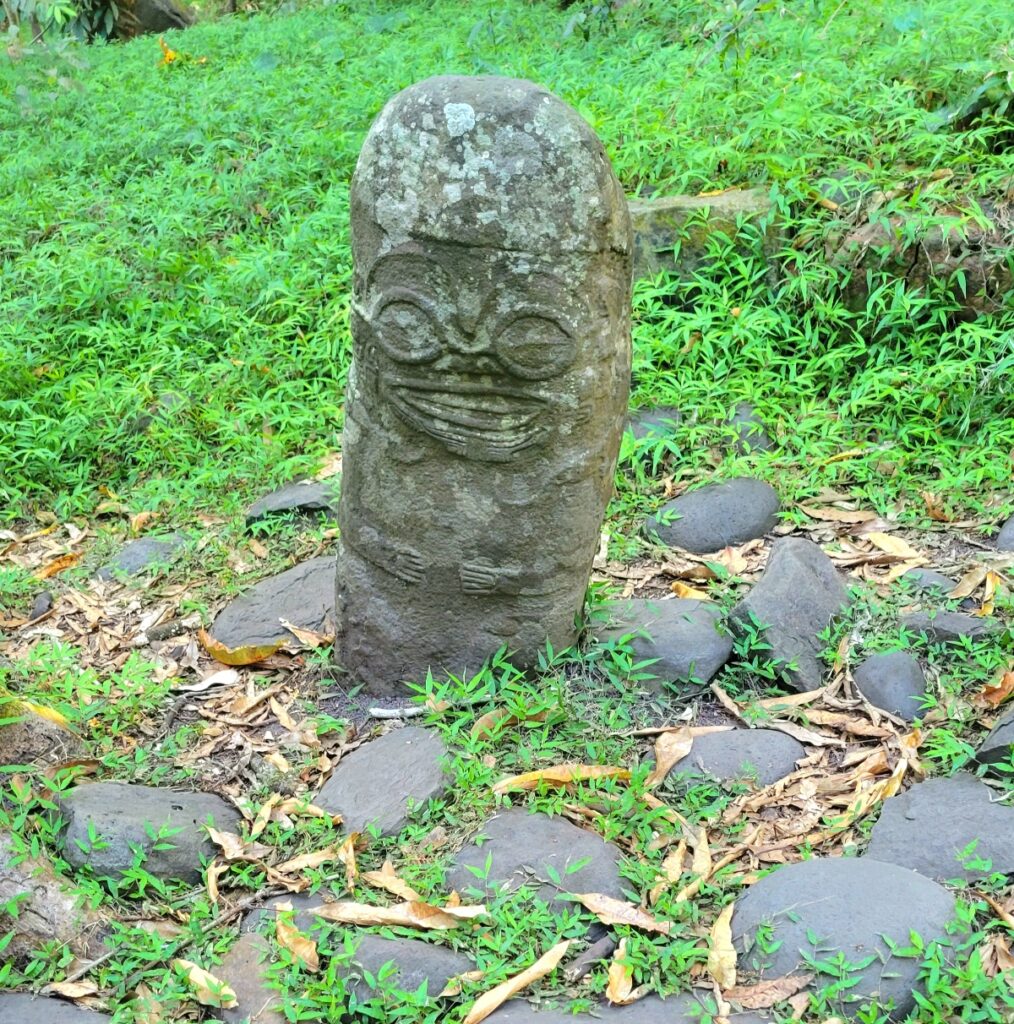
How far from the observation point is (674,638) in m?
3.80

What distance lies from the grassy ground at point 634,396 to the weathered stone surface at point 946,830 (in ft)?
0.25

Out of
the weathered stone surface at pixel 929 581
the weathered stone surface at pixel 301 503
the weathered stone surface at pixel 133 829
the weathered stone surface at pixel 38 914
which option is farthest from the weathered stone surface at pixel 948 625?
the weathered stone surface at pixel 38 914

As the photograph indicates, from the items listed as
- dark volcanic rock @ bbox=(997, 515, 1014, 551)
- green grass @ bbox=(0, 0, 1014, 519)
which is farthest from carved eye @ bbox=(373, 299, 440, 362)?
dark volcanic rock @ bbox=(997, 515, 1014, 551)

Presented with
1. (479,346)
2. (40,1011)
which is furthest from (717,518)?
(40,1011)

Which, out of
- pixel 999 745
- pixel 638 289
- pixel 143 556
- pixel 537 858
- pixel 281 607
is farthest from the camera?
pixel 638 289

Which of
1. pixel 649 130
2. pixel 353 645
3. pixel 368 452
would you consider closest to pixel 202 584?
pixel 353 645

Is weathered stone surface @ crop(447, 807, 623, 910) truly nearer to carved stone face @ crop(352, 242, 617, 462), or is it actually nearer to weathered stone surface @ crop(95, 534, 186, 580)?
carved stone face @ crop(352, 242, 617, 462)

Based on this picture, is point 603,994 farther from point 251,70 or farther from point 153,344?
point 251,70

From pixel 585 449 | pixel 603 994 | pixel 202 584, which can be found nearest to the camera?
pixel 603 994

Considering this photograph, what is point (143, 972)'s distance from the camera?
2.74 meters

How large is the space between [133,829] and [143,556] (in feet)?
6.63

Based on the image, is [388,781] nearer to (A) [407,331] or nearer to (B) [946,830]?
(A) [407,331]

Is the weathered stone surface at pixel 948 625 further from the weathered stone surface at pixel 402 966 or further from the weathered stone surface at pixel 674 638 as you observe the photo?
the weathered stone surface at pixel 402 966

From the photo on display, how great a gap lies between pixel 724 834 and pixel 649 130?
4.36m
